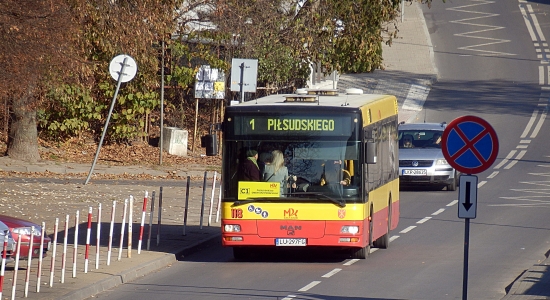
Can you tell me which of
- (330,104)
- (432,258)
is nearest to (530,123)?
(432,258)

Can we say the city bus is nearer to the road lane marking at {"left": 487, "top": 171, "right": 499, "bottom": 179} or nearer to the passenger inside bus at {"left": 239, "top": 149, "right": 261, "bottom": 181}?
the passenger inside bus at {"left": 239, "top": 149, "right": 261, "bottom": 181}

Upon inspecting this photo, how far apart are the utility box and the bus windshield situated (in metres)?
16.5

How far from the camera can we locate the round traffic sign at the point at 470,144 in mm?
10594

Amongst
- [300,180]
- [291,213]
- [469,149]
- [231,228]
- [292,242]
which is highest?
[469,149]

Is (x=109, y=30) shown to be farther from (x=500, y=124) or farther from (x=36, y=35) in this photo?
(x=500, y=124)

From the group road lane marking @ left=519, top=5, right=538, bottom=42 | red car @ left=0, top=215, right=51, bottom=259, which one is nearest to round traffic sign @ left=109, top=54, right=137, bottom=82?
red car @ left=0, top=215, right=51, bottom=259

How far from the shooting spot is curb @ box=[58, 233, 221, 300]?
37.7 ft

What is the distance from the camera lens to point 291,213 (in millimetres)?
14180

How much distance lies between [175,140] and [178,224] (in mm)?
12583

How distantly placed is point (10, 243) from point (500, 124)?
28394 millimetres

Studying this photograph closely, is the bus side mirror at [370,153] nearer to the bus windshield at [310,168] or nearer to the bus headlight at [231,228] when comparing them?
the bus windshield at [310,168]

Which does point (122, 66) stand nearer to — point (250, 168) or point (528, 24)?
point (250, 168)

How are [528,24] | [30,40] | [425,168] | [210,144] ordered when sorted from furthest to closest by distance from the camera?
[528,24] → [425,168] → [30,40] → [210,144]

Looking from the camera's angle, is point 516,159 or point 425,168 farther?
point 516,159
